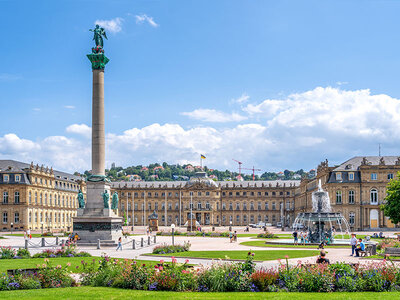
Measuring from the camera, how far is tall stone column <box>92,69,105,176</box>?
175 feet

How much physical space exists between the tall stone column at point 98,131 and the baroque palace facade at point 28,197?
54.3 m

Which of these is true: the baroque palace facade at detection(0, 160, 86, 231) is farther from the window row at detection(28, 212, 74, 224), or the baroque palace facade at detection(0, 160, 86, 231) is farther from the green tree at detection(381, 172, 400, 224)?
the green tree at detection(381, 172, 400, 224)

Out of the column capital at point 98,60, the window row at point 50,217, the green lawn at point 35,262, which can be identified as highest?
the column capital at point 98,60

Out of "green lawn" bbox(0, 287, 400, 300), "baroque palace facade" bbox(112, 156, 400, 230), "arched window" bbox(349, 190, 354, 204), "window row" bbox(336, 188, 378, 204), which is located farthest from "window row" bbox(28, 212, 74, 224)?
"green lawn" bbox(0, 287, 400, 300)

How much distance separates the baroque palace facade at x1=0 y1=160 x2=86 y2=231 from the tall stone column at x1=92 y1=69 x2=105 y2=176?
54.3 meters

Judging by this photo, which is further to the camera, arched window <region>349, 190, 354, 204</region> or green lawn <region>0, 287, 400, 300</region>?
arched window <region>349, 190, 354, 204</region>

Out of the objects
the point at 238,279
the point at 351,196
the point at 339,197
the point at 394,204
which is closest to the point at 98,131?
the point at 238,279

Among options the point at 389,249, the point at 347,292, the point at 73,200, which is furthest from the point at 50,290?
the point at 73,200

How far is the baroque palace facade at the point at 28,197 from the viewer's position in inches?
4232

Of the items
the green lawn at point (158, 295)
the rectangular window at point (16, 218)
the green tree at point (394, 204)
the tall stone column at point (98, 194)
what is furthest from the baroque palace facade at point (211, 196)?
the green lawn at point (158, 295)

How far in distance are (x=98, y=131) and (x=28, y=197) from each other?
62455mm

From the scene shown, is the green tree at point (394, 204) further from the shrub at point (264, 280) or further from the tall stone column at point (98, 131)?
the shrub at point (264, 280)

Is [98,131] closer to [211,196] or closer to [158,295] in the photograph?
[158,295]

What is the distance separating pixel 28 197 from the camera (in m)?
109
